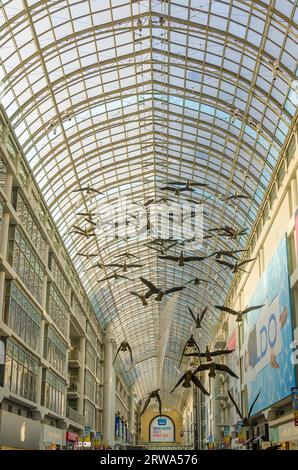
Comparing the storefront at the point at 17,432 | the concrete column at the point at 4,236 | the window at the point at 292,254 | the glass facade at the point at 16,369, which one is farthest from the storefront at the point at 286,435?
the concrete column at the point at 4,236

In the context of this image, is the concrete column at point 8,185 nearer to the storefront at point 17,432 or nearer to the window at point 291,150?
the storefront at point 17,432

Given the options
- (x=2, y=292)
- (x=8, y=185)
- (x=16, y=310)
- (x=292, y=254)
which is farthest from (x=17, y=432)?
(x=292, y=254)

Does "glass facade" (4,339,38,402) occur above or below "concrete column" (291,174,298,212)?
below

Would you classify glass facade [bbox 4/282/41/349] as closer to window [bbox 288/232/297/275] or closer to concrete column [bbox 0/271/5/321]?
concrete column [bbox 0/271/5/321]

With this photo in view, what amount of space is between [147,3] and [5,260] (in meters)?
20.4

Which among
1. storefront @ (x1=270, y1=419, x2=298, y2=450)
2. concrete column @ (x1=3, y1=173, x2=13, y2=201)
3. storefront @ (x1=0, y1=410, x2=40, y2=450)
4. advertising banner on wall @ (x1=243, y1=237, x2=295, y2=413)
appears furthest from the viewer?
concrete column @ (x1=3, y1=173, x2=13, y2=201)

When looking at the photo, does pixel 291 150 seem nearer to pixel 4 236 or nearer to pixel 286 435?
pixel 286 435

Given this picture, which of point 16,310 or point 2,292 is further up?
point 2,292

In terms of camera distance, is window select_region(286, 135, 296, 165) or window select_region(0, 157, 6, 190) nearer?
window select_region(0, 157, 6, 190)

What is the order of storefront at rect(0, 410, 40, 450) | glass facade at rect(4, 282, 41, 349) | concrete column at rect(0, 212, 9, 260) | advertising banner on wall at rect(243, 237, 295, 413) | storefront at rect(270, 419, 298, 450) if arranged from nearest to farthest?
storefront at rect(0, 410, 40, 450) → storefront at rect(270, 419, 298, 450) → advertising banner on wall at rect(243, 237, 295, 413) → concrete column at rect(0, 212, 9, 260) → glass facade at rect(4, 282, 41, 349)

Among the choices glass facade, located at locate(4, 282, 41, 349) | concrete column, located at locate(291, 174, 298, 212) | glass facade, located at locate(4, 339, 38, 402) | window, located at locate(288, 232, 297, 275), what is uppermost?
concrete column, located at locate(291, 174, 298, 212)

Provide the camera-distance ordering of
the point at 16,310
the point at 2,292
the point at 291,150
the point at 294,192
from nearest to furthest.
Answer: the point at 2,292 < the point at 294,192 < the point at 291,150 < the point at 16,310

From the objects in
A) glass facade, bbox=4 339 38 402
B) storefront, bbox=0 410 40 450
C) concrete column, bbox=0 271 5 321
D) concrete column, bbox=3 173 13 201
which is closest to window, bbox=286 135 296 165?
concrete column, bbox=3 173 13 201

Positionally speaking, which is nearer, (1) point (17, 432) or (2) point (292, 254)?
(2) point (292, 254)
